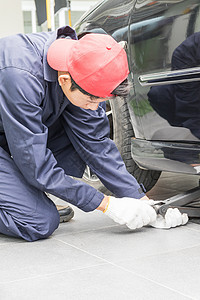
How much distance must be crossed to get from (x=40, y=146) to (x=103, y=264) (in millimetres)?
480

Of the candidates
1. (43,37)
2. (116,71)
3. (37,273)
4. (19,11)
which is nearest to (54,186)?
(37,273)

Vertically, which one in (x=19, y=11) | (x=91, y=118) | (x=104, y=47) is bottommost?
(x=19, y=11)

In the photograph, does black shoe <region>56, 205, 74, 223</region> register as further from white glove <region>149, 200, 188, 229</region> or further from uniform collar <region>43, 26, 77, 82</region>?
uniform collar <region>43, 26, 77, 82</region>

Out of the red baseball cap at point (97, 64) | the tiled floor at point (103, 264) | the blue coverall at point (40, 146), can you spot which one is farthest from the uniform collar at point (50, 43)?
the tiled floor at point (103, 264)

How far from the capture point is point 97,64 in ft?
4.87

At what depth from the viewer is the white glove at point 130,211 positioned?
170 centimetres

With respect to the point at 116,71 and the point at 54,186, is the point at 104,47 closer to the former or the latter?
the point at 116,71

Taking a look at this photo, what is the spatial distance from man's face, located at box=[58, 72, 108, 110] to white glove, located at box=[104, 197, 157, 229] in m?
0.38

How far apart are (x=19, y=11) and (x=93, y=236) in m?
5.45

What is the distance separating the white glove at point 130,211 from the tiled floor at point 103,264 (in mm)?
61

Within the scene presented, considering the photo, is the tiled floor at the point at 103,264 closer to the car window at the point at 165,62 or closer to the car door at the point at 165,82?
the car door at the point at 165,82

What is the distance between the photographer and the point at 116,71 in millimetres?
1493

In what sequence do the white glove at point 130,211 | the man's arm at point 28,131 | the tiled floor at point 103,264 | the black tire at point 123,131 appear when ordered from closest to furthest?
the tiled floor at point 103,264
the man's arm at point 28,131
the white glove at point 130,211
the black tire at point 123,131

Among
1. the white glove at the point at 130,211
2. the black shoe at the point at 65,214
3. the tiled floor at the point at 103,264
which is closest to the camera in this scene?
the tiled floor at the point at 103,264
